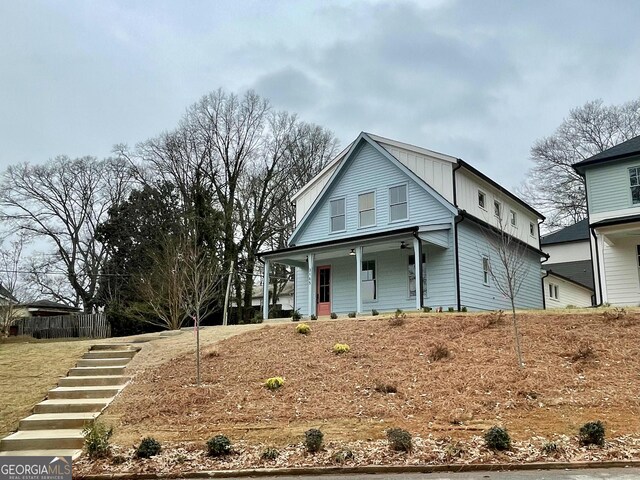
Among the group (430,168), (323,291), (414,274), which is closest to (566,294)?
(414,274)

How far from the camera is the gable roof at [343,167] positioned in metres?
18.9

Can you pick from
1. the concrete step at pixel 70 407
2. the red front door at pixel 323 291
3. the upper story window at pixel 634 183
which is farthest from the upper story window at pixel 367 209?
the concrete step at pixel 70 407

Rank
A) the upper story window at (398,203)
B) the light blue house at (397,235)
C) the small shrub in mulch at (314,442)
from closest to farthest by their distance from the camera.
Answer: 1. the small shrub in mulch at (314,442)
2. the light blue house at (397,235)
3. the upper story window at (398,203)

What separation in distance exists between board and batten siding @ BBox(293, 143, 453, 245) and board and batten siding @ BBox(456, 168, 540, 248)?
133cm

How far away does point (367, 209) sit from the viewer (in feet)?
68.7

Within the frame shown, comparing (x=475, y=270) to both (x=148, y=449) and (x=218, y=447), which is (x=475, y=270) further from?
(x=148, y=449)

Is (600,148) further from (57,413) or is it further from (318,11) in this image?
(57,413)

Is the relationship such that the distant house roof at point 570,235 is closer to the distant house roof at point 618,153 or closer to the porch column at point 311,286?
the distant house roof at point 618,153

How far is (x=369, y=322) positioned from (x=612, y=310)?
587 centimetres

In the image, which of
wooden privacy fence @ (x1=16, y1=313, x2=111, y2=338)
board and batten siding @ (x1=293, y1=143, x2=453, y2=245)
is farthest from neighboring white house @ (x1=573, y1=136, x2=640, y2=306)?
wooden privacy fence @ (x1=16, y1=313, x2=111, y2=338)

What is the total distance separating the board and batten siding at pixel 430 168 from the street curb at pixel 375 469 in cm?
1368

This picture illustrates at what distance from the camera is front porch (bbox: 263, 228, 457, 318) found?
59.5 feet

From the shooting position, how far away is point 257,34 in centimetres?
1562

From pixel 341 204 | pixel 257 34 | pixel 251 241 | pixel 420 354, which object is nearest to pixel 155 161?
pixel 251 241
